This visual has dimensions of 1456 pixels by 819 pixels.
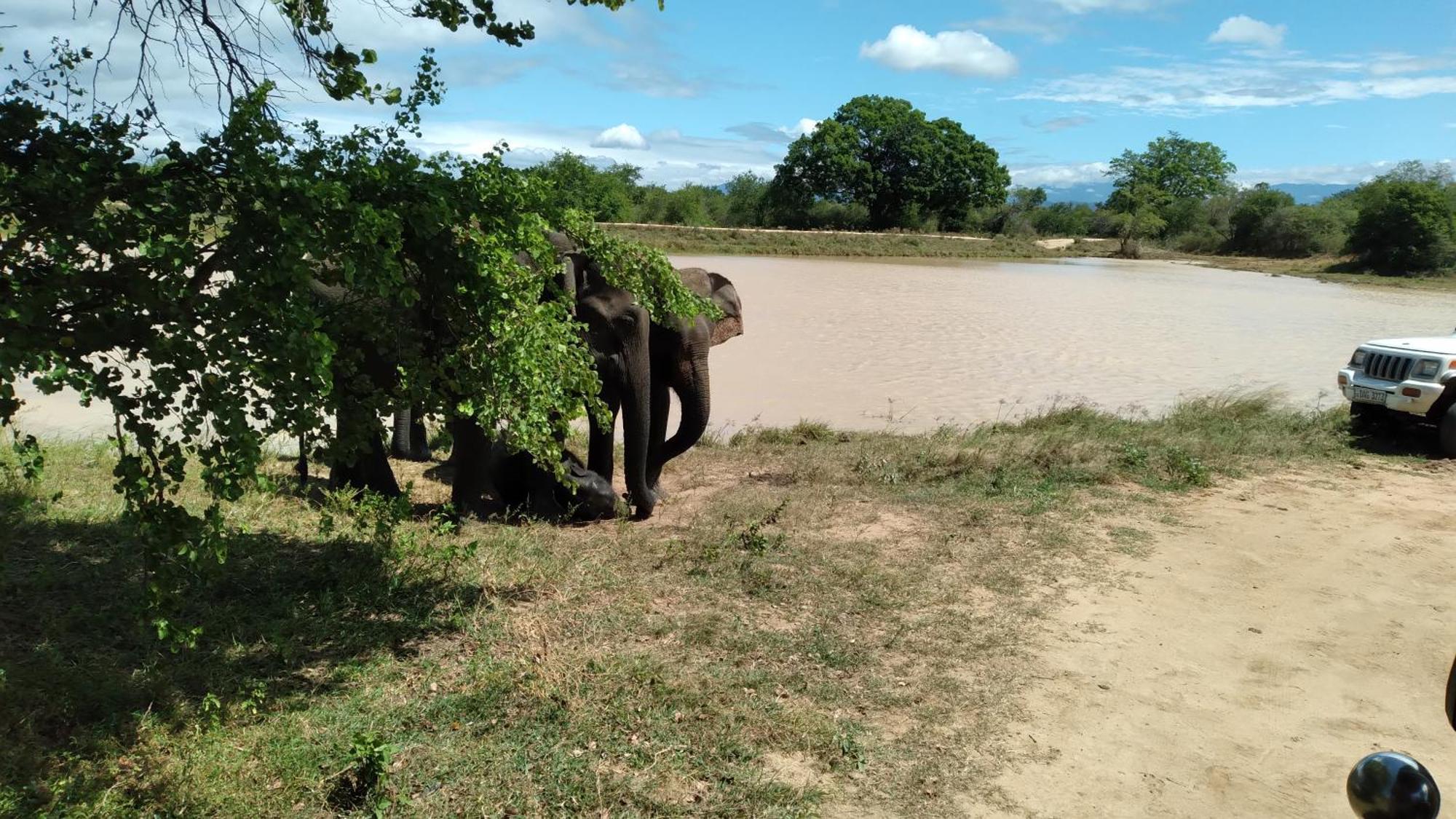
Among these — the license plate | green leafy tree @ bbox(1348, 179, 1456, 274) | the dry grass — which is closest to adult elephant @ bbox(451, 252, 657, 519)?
the dry grass

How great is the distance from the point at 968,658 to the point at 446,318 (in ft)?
10.9

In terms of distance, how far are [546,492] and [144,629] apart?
4.09 m

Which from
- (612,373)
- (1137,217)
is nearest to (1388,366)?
(612,373)

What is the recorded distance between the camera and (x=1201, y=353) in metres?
25.5

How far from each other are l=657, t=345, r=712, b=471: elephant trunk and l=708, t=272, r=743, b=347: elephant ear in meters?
0.63

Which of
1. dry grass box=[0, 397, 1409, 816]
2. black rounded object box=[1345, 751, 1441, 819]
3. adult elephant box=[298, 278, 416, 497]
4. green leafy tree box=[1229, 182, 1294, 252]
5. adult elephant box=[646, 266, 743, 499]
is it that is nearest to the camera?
black rounded object box=[1345, 751, 1441, 819]

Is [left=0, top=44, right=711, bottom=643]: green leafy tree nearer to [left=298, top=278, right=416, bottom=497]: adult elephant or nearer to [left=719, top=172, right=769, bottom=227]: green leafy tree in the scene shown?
[left=298, top=278, right=416, bottom=497]: adult elephant

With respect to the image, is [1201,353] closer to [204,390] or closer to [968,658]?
[968,658]

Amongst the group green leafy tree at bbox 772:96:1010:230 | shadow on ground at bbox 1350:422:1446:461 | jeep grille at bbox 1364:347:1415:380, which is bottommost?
shadow on ground at bbox 1350:422:1446:461

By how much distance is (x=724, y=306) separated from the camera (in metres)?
10.1

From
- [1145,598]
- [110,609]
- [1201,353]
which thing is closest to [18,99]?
[110,609]

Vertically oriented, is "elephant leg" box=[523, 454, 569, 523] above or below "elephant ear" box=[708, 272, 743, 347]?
below

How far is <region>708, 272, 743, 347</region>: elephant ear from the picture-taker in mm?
10039

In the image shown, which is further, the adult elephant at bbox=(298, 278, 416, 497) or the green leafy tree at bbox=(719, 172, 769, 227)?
the green leafy tree at bbox=(719, 172, 769, 227)
